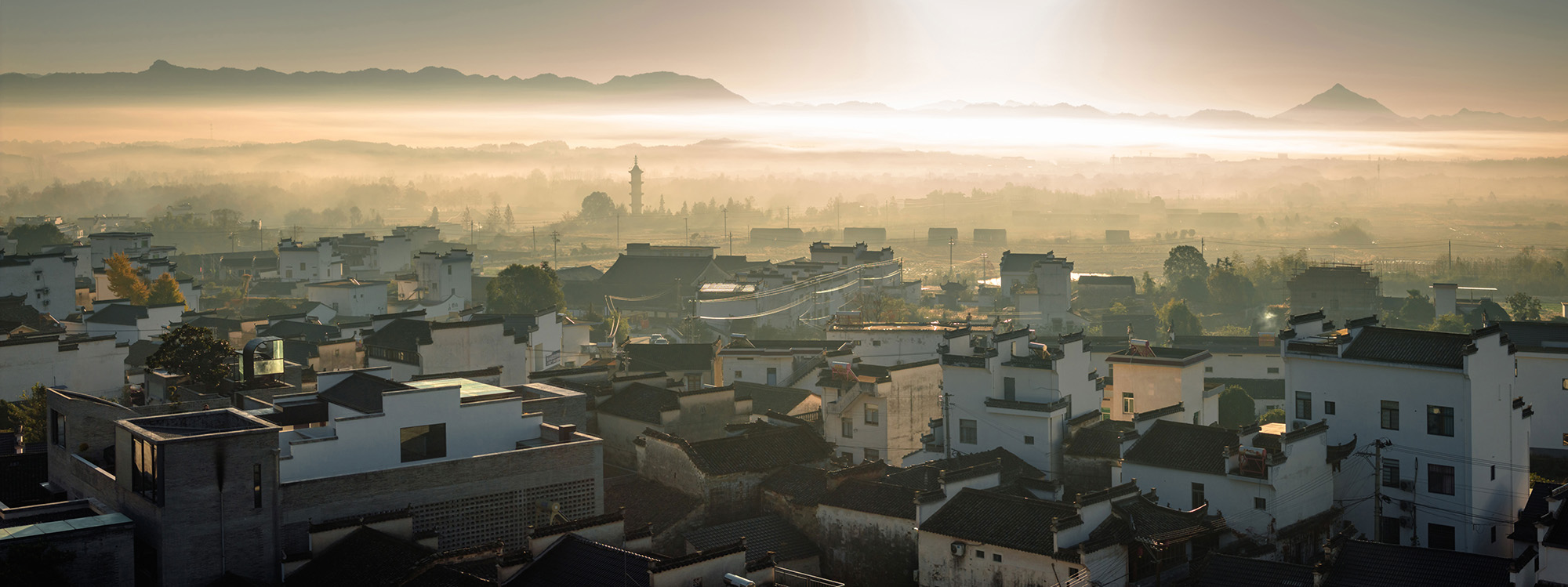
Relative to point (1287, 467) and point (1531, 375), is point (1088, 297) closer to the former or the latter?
point (1531, 375)

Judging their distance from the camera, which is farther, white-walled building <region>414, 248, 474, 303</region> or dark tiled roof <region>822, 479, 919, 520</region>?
white-walled building <region>414, 248, 474, 303</region>

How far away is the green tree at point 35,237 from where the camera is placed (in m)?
105

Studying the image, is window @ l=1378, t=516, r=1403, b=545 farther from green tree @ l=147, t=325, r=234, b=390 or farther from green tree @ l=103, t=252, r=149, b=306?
green tree @ l=103, t=252, r=149, b=306

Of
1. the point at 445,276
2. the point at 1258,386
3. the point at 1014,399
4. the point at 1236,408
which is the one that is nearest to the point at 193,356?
the point at 1014,399

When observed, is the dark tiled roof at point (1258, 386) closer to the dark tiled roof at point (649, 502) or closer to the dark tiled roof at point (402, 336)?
the dark tiled roof at point (649, 502)

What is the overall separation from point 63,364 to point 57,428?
1852 centimetres

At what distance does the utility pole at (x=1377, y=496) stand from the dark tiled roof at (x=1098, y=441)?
6.06 metres

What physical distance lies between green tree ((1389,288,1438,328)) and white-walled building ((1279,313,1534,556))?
165 feet

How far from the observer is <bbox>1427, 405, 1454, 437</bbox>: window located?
29.1m

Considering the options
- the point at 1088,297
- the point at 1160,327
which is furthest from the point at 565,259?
the point at 1160,327

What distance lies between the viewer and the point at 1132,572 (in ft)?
76.5

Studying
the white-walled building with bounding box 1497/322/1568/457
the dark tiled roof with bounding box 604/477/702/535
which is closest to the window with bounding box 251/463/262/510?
the dark tiled roof with bounding box 604/477/702/535

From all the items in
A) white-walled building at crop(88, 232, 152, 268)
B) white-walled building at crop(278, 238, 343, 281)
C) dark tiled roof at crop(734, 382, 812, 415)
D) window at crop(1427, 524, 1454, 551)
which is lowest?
window at crop(1427, 524, 1454, 551)

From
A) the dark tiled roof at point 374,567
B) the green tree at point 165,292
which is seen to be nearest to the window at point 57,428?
the dark tiled roof at point 374,567
